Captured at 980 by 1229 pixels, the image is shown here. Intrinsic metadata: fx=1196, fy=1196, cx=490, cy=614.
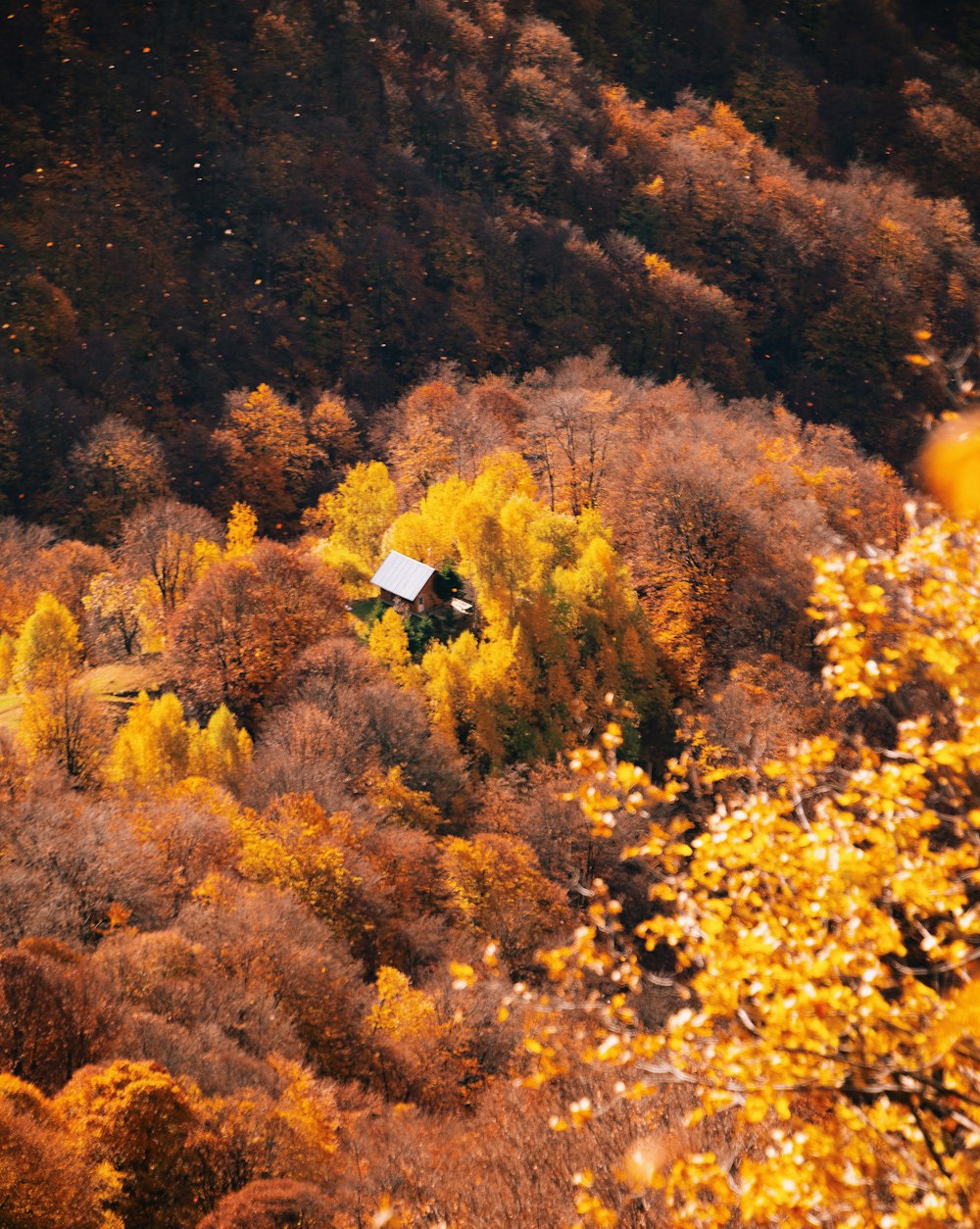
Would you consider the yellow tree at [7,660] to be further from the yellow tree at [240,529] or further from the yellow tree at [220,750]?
the yellow tree at [220,750]

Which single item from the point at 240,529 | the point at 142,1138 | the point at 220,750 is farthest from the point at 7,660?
the point at 142,1138

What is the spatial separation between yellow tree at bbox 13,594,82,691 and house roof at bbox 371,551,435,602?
60.0 feet

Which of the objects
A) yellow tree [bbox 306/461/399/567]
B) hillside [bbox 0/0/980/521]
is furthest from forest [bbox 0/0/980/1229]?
hillside [bbox 0/0/980/521]

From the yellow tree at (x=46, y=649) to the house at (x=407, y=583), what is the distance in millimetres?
18274

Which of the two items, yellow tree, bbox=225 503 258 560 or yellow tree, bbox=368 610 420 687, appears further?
yellow tree, bbox=225 503 258 560

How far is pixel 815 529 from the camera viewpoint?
2921 inches

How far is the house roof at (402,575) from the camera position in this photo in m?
72.3

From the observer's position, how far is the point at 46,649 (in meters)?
69.1

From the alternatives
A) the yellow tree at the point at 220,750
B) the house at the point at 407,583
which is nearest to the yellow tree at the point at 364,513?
the house at the point at 407,583

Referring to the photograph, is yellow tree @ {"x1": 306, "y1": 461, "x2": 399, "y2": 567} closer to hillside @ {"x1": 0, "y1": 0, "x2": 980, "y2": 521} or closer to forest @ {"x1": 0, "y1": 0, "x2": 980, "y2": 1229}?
forest @ {"x1": 0, "y1": 0, "x2": 980, "y2": 1229}

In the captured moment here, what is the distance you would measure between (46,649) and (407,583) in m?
21.3

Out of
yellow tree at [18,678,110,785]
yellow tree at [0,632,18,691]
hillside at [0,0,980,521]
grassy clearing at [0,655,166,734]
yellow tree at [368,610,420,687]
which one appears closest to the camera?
yellow tree at [18,678,110,785]

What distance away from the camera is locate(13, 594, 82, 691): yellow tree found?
2628 inches

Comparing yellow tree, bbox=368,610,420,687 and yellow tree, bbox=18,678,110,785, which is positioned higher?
yellow tree, bbox=368,610,420,687
